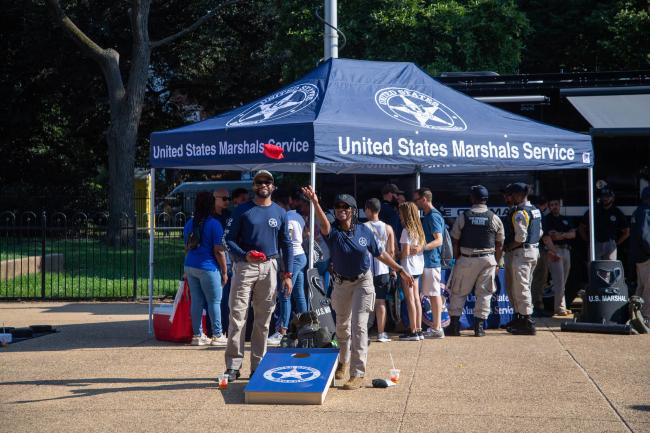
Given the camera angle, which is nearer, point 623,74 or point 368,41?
point 623,74

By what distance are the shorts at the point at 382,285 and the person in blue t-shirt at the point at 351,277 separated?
2.54 m

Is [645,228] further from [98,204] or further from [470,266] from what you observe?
[98,204]

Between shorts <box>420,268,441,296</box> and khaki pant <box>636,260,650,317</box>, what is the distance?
2.86 metres

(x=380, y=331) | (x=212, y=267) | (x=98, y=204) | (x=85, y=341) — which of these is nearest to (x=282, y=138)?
(x=212, y=267)

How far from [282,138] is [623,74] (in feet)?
23.2

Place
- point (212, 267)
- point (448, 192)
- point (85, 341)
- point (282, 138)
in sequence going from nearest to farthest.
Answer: point (282, 138) → point (212, 267) → point (85, 341) → point (448, 192)

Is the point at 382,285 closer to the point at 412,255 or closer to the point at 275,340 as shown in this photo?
the point at 412,255

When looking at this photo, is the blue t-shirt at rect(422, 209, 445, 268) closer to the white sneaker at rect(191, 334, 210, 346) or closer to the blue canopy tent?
the blue canopy tent

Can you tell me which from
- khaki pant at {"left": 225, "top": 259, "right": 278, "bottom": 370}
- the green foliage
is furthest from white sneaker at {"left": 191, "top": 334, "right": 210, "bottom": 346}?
the green foliage

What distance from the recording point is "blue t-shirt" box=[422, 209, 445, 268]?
11312 mm

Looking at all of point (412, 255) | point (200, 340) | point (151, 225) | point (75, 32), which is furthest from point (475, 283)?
point (75, 32)

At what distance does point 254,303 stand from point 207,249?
2.31m

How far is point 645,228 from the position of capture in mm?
11758

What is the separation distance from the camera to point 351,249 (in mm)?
8219
